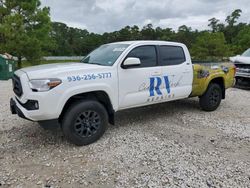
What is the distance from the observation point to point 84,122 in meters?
3.97

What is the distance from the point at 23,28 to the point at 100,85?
1463 centimetres

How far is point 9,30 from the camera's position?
50.2 ft

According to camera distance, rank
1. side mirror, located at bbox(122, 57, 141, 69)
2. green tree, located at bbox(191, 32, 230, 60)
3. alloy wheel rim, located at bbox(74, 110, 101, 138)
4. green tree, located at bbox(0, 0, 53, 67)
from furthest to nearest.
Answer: green tree, located at bbox(191, 32, 230, 60) < green tree, located at bbox(0, 0, 53, 67) < side mirror, located at bbox(122, 57, 141, 69) < alloy wheel rim, located at bbox(74, 110, 101, 138)

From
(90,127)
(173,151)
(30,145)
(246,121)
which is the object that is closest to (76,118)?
(90,127)

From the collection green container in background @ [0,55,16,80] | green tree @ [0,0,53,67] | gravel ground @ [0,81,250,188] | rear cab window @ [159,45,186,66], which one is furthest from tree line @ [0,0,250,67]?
rear cab window @ [159,45,186,66]

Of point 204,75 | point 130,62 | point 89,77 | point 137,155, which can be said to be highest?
point 130,62

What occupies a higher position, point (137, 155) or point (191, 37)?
point (191, 37)

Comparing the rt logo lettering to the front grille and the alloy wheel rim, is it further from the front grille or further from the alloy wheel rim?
the front grille

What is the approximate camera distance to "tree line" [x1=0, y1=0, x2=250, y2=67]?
1581cm

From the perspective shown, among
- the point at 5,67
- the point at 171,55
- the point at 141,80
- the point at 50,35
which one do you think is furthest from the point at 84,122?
the point at 50,35

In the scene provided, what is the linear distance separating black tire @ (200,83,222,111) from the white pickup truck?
1.57 feet

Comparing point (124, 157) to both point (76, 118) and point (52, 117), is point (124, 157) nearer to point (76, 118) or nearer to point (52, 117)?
point (76, 118)

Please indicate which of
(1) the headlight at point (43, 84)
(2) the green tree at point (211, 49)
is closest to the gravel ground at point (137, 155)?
(1) the headlight at point (43, 84)

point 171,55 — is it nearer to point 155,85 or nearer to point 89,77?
point 155,85
